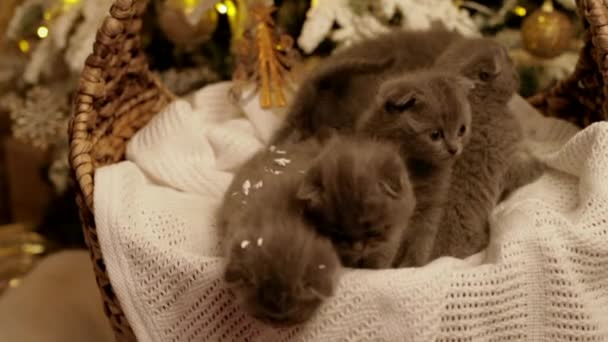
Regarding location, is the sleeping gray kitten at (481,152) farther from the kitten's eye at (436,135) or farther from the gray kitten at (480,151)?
the kitten's eye at (436,135)

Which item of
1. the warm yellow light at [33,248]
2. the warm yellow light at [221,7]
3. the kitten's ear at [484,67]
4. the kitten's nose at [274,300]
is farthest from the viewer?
the warm yellow light at [33,248]

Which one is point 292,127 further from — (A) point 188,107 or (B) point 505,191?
(B) point 505,191

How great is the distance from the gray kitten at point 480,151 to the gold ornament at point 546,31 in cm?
31

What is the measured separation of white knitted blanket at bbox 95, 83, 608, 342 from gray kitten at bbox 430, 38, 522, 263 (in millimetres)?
36

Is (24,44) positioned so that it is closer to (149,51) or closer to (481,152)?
(149,51)

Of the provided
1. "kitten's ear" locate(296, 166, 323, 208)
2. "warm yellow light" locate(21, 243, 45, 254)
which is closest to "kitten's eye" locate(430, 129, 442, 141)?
"kitten's ear" locate(296, 166, 323, 208)

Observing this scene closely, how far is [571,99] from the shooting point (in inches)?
49.7

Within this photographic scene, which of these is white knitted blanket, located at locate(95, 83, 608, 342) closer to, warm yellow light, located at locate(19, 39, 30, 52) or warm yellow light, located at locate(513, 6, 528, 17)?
warm yellow light, located at locate(513, 6, 528, 17)

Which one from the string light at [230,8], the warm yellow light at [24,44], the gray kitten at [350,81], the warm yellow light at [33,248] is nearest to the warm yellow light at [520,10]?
the gray kitten at [350,81]

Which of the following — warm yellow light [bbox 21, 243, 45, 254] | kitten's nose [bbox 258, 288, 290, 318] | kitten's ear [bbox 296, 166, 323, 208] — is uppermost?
kitten's ear [bbox 296, 166, 323, 208]

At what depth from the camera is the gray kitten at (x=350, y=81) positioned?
1.10 metres

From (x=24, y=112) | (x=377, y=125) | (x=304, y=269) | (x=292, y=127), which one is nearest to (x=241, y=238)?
(x=304, y=269)

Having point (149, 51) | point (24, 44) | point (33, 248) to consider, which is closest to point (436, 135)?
point (149, 51)

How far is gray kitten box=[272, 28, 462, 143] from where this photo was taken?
43.4 inches
